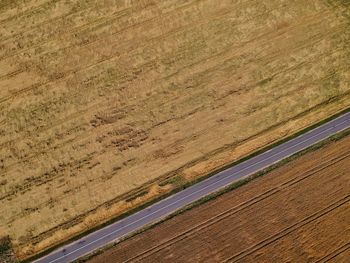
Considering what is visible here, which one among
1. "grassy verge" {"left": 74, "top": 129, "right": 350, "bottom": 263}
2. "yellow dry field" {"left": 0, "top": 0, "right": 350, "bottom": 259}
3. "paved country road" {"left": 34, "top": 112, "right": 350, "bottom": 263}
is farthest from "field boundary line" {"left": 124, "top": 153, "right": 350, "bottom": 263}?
"yellow dry field" {"left": 0, "top": 0, "right": 350, "bottom": 259}

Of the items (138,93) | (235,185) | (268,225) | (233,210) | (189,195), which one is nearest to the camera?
(268,225)

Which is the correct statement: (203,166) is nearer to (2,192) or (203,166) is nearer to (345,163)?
(345,163)

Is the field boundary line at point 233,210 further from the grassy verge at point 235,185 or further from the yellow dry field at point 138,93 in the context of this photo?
the yellow dry field at point 138,93

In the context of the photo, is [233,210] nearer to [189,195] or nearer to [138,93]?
[189,195]

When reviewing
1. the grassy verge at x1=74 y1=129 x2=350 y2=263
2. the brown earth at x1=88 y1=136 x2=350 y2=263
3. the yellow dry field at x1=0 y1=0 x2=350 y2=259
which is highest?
the yellow dry field at x1=0 y1=0 x2=350 y2=259

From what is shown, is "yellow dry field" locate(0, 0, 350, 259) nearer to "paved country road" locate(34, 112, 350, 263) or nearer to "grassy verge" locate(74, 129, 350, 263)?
"paved country road" locate(34, 112, 350, 263)

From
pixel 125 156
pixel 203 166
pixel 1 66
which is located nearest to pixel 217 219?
pixel 203 166

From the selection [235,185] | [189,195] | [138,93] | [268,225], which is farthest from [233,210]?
[138,93]
